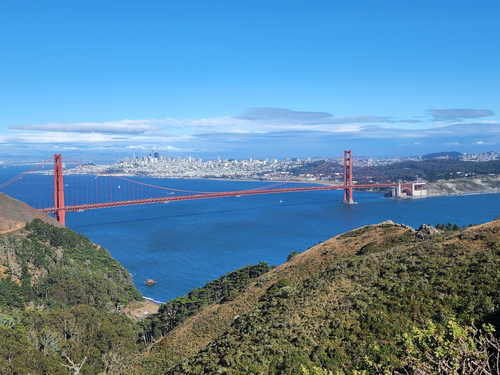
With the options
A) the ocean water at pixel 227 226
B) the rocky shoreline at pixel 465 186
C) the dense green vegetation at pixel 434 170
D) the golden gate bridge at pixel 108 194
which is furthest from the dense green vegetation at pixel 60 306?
the dense green vegetation at pixel 434 170

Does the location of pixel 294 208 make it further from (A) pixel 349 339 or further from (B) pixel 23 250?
(A) pixel 349 339

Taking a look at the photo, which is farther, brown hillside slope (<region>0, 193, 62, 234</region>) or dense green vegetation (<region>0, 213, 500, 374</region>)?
brown hillside slope (<region>0, 193, 62, 234</region>)

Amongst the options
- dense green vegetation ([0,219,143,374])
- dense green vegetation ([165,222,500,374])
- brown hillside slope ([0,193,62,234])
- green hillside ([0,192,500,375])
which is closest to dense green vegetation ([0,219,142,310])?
dense green vegetation ([0,219,143,374])

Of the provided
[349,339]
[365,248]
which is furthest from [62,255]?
[349,339]

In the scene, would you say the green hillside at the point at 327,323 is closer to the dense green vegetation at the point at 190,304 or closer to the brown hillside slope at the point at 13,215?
the dense green vegetation at the point at 190,304

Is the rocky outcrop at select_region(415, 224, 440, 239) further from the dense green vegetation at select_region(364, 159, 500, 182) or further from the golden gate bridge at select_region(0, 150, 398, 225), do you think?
the dense green vegetation at select_region(364, 159, 500, 182)

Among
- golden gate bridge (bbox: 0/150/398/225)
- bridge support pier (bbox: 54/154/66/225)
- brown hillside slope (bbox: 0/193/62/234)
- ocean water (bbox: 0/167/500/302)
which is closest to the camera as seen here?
brown hillside slope (bbox: 0/193/62/234)
